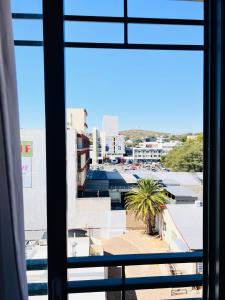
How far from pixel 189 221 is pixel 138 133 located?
610 millimetres

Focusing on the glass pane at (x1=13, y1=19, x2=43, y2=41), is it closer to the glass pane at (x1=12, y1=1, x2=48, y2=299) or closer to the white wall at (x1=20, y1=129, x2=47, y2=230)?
the glass pane at (x1=12, y1=1, x2=48, y2=299)

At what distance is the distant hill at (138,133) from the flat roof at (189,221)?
0.44 metres

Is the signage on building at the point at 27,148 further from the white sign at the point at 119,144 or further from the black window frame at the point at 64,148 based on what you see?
the white sign at the point at 119,144

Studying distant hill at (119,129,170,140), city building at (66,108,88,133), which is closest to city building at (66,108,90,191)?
city building at (66,108,88,133)

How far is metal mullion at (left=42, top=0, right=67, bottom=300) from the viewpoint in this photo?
4.76 ft

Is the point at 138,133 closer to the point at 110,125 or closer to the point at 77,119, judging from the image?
the point at 110,125

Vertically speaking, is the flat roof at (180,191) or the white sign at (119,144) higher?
the white sign at (119,144)

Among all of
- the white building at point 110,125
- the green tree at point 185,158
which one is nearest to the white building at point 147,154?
the green tree at point 185,158

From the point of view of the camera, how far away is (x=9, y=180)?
1186mm

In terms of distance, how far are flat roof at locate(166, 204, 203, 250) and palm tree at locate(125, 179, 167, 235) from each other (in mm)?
75

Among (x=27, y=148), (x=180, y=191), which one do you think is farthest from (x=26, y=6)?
(x=180, y=191)

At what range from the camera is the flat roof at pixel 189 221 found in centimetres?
165
